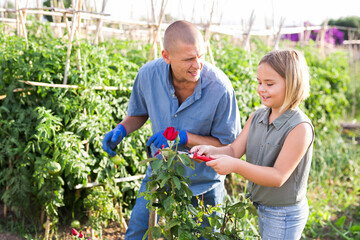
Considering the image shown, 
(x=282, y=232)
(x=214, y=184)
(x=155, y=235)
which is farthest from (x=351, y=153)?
(x=155, y=235)

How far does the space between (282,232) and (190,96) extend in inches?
30.7

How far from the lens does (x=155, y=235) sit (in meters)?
1.57

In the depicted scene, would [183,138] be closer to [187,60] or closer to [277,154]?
[187,60]

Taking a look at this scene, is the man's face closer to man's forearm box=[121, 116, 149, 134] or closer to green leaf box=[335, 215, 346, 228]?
man's forearm box=[121, 116, 149, 134]

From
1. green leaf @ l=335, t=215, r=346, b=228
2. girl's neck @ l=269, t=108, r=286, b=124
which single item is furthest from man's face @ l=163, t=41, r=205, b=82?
green leaf @ l=335, t=215, r=346, b=228

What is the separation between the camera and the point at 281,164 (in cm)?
146

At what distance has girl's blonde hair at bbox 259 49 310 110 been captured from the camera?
1.46 m

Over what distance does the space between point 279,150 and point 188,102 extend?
57 centimetres

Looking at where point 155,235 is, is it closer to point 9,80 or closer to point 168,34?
point 168,34

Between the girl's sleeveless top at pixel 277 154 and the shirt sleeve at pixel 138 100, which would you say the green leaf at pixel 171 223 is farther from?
the shirt sleeve at pixel 138 100

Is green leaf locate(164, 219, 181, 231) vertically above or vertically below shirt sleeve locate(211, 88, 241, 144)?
below

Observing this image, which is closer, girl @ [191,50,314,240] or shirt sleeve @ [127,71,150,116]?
girl @ [191,50,314,240]

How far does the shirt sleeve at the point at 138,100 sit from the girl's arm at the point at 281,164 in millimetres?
827

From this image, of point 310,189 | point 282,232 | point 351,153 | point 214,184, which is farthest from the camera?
point 351,153
